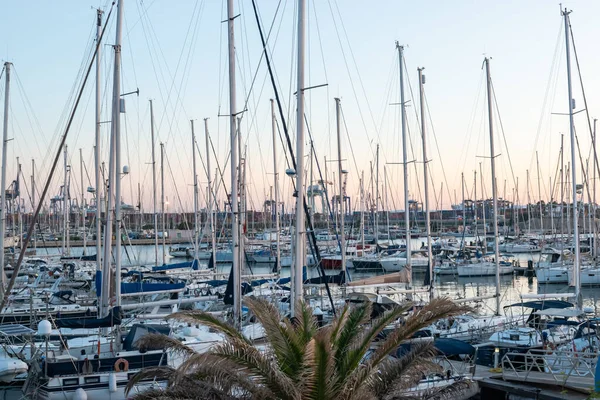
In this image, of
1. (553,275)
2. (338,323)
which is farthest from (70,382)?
(553,275)

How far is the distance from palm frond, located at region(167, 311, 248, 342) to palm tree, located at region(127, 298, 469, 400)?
17 mm

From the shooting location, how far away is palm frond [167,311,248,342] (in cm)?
1168

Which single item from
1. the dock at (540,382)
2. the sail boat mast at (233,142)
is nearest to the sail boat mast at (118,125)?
the sail boat mast at (233,142)

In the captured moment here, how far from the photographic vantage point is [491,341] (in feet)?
75.5

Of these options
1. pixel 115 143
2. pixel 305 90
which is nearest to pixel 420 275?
pixel 115 143

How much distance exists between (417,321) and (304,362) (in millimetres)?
2381

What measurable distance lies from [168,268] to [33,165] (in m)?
26.8

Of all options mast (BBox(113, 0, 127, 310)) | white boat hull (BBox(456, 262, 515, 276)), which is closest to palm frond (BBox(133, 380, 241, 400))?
mast (BBox(113, 0, 127, 310))

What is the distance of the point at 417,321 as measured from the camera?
11766 mm

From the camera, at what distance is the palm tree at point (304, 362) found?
10.6 meters

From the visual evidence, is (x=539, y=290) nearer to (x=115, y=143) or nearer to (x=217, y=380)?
(x=115, y=143)

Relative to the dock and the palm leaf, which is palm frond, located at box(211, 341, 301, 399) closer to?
the palm leaf

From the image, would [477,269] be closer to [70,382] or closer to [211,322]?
[70,382]

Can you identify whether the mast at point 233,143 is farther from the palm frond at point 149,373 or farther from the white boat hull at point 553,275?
the white boat hull at point 553,275
